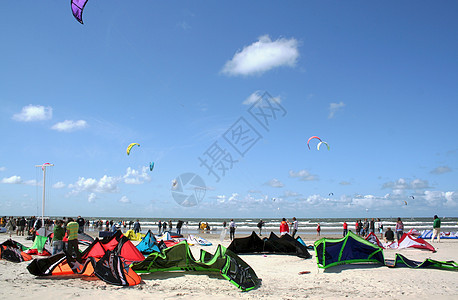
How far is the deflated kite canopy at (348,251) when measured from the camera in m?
8.27

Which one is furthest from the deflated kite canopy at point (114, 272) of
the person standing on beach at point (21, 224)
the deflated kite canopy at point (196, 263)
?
the person standing on beach at point (21, 224)

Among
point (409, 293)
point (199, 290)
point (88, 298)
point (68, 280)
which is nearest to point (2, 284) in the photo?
point (68, 280)

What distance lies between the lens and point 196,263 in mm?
7586

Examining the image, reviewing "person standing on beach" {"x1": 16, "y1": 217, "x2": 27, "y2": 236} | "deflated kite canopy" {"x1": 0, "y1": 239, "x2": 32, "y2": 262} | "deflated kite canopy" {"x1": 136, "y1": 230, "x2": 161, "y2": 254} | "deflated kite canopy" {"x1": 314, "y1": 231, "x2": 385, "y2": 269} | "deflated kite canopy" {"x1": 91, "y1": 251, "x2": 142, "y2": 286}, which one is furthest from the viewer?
"person standing on beach" {"x1": 16, "y1": 217, "x2": 27, "y2": 236}

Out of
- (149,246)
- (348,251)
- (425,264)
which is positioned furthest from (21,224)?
(425,264)

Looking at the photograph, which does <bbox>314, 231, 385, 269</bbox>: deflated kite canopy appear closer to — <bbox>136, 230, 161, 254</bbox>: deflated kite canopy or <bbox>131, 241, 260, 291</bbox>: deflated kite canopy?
<bbox>131, 241, 260, 291</bbox>: deflated kite canopy

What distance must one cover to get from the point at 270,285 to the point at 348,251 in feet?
8.87

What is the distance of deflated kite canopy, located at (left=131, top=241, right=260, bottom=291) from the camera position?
268 inches

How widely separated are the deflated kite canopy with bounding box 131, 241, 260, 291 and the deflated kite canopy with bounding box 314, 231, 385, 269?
2.16 metres

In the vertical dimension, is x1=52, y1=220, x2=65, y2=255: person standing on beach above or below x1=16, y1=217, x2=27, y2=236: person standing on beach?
above

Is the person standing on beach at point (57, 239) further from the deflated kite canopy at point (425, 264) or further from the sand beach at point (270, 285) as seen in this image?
the deflated kite canopy at point (425, 264)

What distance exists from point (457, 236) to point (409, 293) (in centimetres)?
1644

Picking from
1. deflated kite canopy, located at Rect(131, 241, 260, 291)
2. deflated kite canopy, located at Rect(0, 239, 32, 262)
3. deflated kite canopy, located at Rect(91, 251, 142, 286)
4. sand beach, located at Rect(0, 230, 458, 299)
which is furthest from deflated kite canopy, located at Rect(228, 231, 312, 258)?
deflated kite canopy, located at Rect(0, 239, 32, 262)

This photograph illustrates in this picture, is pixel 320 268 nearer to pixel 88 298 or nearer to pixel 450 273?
pixel 450 273
